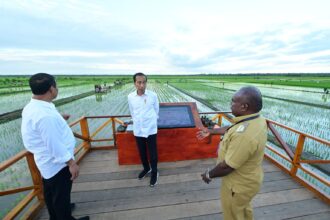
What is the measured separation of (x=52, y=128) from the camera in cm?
163

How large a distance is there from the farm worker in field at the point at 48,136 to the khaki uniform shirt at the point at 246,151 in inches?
60.3

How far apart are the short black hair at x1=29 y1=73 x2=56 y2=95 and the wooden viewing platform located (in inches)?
77.1

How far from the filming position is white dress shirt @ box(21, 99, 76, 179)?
5.28 ft

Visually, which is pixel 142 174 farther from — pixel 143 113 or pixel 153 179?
pixel 143 113

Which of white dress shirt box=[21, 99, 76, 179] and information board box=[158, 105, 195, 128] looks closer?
white dress shirt box=[21, 99, 76, 179]

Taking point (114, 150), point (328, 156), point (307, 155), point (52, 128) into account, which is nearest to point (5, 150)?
point (114, 150)

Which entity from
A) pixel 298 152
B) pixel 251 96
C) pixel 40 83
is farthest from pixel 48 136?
pixel 298 152

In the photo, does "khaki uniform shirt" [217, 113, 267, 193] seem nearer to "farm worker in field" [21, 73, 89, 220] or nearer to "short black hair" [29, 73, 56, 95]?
A: "farm worker in field" [21, 73, 89, 220]

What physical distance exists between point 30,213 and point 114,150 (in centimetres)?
232

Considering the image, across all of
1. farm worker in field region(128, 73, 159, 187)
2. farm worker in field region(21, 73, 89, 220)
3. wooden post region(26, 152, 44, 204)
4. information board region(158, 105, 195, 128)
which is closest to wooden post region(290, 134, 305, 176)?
information board region(158, 105, 195, 128)

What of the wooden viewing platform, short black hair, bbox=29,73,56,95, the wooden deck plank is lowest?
the wooden deck plank

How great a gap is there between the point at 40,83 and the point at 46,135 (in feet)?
1.59

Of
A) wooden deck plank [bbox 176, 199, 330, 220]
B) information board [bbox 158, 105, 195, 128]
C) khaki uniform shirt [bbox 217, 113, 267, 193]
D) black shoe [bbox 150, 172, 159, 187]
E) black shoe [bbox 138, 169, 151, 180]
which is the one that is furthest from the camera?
information board [bbox 158, 105, 195, 128]

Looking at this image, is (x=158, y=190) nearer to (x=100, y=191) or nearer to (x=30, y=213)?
(x=100, y=191)
